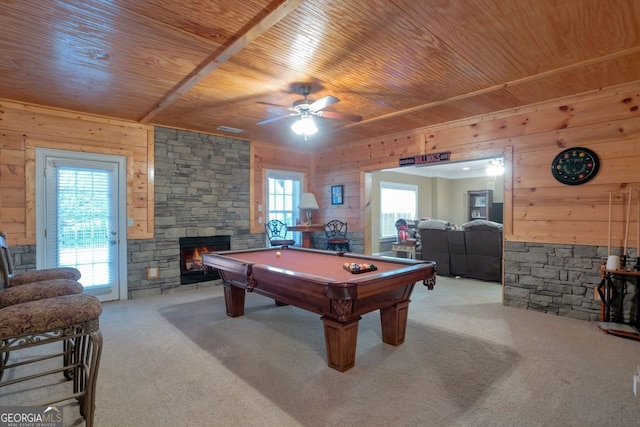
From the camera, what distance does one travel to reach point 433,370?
8.36 feet

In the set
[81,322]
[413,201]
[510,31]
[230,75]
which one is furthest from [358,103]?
[413,201]

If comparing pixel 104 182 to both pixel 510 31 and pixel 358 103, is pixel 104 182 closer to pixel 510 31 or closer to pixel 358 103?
pixel 358 103

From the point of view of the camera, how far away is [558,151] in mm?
3947

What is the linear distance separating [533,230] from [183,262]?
5042mm

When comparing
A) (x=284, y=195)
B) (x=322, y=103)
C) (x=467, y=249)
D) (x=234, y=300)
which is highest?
(x=322, y=103)

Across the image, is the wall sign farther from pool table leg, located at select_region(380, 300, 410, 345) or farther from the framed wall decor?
pool table leg, located at select_region(380, 300, 410, 345)

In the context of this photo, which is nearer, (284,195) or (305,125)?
(305,125)

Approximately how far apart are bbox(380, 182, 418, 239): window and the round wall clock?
5114 mm

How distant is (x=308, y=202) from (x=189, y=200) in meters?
2.18

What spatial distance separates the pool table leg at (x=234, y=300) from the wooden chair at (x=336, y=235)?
8.48ft

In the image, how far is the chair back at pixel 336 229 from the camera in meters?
6.54

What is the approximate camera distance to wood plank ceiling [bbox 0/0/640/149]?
88.2 inches

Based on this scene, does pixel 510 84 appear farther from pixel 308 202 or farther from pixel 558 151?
pixel 308 202

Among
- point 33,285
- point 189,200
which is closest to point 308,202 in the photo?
point 189,200
